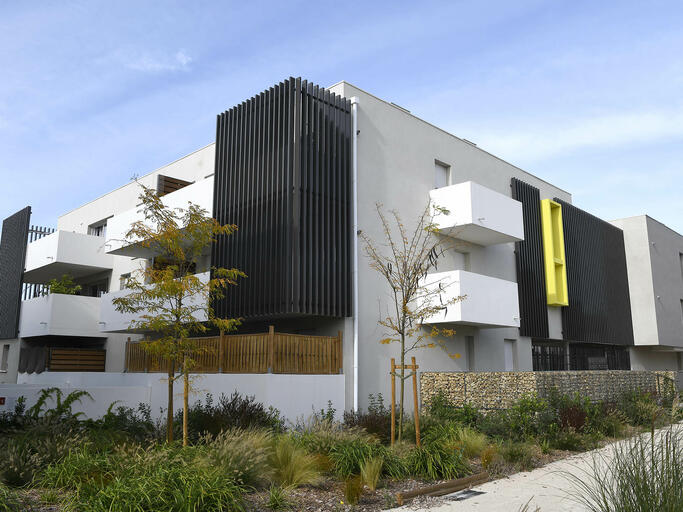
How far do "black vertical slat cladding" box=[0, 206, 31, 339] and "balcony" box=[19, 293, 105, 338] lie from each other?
6.24ft

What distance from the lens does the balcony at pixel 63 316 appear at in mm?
22375

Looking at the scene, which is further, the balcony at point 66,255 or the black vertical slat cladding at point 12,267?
the black vertical slat cladding at point 12,267

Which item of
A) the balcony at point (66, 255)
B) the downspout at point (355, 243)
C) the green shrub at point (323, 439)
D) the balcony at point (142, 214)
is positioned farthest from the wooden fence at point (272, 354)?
the balcony at point (66, 255)

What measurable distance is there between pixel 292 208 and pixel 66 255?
45.6 ft

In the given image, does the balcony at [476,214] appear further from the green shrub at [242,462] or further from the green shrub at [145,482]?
the green shrub at [145,482]

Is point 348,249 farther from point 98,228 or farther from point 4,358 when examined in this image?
point 4,358

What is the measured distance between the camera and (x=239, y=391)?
13914 mm

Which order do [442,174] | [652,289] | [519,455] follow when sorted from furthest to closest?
[652,289], [442,174], [519,455]

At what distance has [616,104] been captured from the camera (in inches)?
472

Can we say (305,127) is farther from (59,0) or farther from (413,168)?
(59,0)

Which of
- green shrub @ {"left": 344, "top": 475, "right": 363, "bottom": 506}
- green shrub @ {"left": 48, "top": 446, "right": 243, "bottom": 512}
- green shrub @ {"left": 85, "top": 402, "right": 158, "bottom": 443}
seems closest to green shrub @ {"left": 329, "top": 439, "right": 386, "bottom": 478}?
green shrub @ {"left": 344, "top": 475, "right": 363, "bottom": 506}

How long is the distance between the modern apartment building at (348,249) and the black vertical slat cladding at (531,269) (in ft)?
0.24

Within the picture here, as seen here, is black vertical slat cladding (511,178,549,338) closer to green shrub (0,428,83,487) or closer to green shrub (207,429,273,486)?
green shrub (207,429,273,486)

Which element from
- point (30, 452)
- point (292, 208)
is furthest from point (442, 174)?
point (30, 452)
